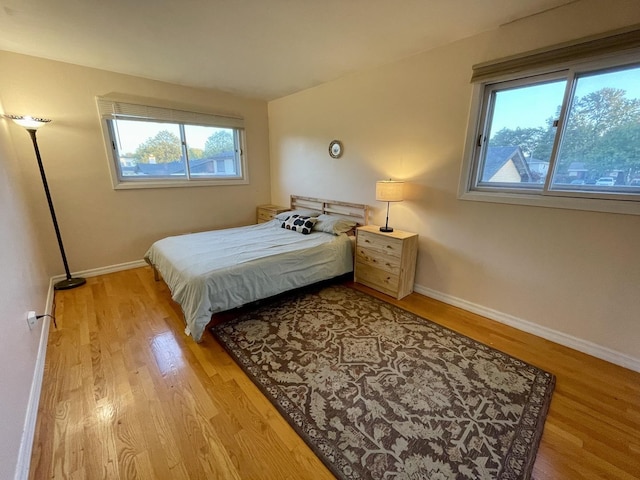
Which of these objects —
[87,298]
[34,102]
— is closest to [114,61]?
[34,102]

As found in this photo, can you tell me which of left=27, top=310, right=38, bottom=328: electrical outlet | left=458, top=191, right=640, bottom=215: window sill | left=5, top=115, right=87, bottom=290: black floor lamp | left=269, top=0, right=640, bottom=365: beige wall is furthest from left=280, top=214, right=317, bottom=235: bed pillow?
left=5, top=115, right=87, bottom=290: black floor lamp

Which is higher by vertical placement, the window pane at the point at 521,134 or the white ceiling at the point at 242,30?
the white ceiling at the point at 242,30

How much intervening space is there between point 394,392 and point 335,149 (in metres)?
2.94

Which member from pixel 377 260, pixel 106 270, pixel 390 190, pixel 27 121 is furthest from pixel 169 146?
pixel 377 260

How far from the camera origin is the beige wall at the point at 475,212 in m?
1.86

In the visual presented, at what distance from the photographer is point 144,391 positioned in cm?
167

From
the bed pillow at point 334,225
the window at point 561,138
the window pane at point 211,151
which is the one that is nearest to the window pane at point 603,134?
the window at point 561,138

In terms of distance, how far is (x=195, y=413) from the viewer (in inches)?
60.0

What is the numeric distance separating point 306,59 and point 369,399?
3.17m

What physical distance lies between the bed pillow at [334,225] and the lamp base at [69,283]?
285 cm

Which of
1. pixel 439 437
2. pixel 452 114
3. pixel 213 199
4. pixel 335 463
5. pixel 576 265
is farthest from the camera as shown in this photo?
pixel 213 199

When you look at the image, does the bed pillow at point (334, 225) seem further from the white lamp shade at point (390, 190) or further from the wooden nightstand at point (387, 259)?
the white lamp shade at point (390, 190)

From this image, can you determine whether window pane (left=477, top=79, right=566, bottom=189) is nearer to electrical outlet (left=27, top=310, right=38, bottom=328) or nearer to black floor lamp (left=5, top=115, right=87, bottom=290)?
electrical outlet (left=27, top=310, right=38, bottom=328)

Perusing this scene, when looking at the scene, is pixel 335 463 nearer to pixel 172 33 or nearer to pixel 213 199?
pixel 172 33
